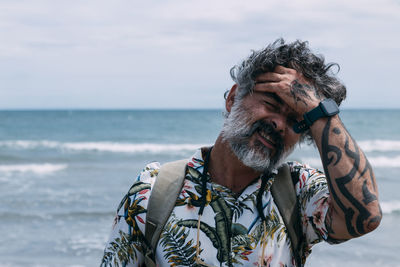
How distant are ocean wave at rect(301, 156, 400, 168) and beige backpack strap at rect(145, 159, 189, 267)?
1725cm

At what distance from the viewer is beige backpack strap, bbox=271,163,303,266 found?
1862 mm

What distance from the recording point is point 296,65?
186cm

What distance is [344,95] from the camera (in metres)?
1.94

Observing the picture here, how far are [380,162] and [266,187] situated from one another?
18991mm

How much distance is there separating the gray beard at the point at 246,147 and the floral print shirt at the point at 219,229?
113mm

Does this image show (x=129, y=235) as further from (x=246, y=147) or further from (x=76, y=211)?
(x=76, y=211)

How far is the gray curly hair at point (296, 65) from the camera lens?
6.07 ft

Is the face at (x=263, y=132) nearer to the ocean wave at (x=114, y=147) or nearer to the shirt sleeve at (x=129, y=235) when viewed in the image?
the shirt sleeve at (x=129, y=235)

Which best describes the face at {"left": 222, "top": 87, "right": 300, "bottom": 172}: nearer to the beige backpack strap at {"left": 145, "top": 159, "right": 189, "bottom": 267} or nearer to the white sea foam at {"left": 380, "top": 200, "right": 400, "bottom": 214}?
the beige backpack strap at {"left": 145, "top": 159, "right": 189, "bottom": 267}

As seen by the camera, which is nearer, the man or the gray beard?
the man

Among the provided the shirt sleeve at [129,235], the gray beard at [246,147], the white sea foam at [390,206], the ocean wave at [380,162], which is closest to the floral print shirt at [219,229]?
the shirt sleeve at [129,235]

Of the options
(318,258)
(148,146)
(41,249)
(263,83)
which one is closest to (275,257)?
(263,83)

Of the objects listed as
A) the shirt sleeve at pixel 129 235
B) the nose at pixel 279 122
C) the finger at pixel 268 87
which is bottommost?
the shirt sleeve at pixel 129 235

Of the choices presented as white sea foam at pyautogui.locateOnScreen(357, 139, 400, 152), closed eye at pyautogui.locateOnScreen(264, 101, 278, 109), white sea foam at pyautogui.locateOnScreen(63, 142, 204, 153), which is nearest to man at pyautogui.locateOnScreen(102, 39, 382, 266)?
closed eye at pyautogui.locateOnScreen(264, 101, 278, 109)
